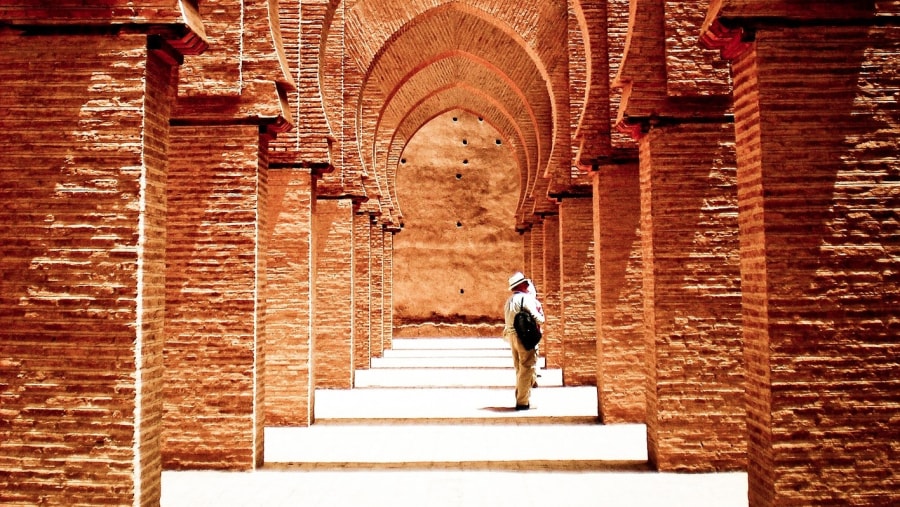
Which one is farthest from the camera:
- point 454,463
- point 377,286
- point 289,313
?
point 377,286

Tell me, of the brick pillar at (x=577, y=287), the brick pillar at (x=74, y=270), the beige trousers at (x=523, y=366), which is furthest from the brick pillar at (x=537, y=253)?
the brick pillar at (x=74, y=270)

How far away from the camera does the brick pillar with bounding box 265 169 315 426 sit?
32.4ft

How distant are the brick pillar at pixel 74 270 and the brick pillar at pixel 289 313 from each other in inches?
192

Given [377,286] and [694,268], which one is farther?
[377,286]

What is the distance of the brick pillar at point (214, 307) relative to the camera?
7277 mm

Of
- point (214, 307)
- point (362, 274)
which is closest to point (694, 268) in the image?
point (214, 307)

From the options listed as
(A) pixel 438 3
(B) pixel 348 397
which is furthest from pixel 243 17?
(A) pixel 438 3

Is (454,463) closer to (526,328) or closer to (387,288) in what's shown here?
(526,328)

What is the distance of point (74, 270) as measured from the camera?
4.84 metres

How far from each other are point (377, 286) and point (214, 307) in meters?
12.6

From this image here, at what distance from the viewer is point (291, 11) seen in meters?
9.27

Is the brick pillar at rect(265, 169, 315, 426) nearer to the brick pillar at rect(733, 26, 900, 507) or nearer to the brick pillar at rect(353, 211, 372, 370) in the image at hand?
the brick pillar at rect(353, 211, 372, 370)

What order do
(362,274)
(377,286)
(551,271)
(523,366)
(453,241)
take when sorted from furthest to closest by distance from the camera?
(453,241)
(377,286)
(551,271)
(362,274)
(523,366)

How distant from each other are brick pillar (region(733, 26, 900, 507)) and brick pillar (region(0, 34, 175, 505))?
3.51 meters
